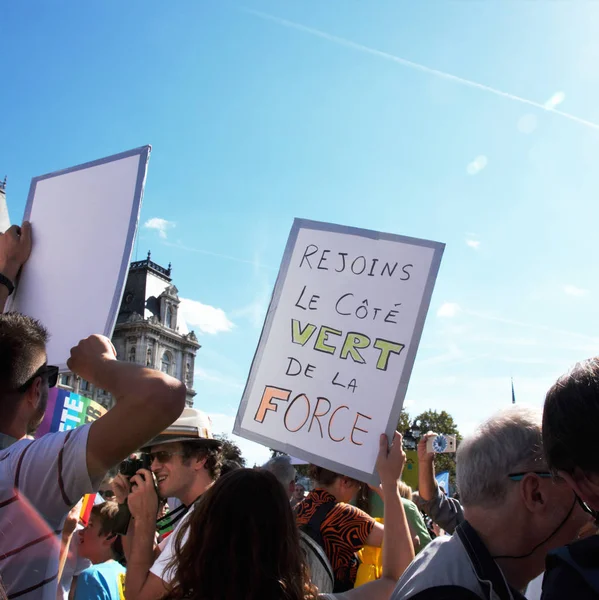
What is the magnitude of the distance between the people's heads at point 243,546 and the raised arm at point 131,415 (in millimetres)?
354

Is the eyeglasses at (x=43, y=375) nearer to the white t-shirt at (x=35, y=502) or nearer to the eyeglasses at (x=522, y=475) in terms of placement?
the white t-shirt at (x=35, y=502)

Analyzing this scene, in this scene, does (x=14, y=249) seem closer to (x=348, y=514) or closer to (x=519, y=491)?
(x=348, y=514)

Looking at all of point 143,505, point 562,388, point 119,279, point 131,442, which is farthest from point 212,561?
point 119,279

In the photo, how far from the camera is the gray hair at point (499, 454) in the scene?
1770 mm

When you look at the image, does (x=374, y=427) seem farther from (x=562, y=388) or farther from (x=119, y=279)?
(x=562, y=388)

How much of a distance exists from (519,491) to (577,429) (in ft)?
2.38

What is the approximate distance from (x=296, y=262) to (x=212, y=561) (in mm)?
1934

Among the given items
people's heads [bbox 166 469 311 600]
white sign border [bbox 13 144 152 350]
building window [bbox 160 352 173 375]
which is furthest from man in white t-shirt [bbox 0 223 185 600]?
building window [bbox 160 352 173 375]

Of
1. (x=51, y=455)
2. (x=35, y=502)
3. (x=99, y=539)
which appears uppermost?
(x=51, y=455)

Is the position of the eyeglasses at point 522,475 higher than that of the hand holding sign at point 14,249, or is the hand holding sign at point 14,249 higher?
the hand holding sign at point 14,249

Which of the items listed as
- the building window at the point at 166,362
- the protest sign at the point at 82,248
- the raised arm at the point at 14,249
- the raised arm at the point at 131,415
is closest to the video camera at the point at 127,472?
the protest sign at the point at 82,248

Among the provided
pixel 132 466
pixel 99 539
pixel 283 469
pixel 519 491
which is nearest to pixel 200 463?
pixel 132 466

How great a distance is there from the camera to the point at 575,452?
1115 mm

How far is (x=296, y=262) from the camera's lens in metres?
3.29
